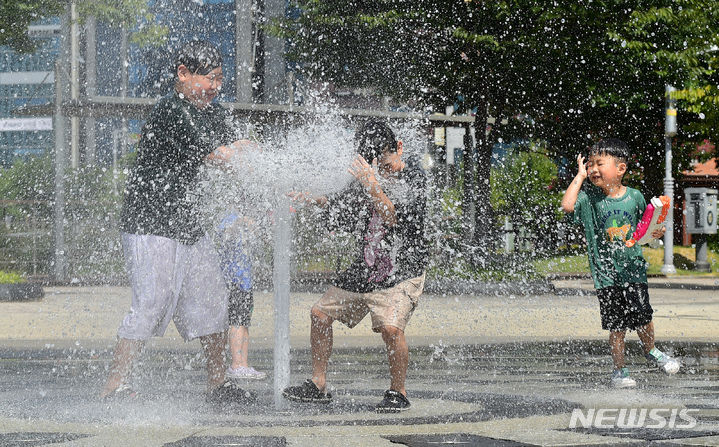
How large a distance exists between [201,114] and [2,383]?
90.6 inches

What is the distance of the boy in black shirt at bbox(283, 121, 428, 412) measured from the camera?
571 cm

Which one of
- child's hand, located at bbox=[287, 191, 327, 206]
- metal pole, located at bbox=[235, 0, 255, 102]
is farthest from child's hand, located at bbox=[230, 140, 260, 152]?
metal pole, located at bbox=[235, 0, 255, 102]

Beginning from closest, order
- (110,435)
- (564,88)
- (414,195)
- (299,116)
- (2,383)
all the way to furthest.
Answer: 1. (110,435)
2. (414,195)
3. (2,383)
4. (299,116)
5. (564,88)

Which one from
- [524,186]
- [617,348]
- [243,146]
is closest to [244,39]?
[524,186]

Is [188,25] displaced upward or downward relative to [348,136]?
upward

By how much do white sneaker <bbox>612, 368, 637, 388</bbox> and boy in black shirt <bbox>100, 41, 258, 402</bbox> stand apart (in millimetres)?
2269

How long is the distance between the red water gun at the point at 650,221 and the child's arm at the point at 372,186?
2.08 meters

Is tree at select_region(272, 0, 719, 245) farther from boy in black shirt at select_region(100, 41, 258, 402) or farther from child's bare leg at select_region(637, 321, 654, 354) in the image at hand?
boy in black shirt at select_region(100, 41, 258, 402)

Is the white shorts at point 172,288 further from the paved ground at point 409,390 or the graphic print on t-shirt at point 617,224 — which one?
the graphic print on t-shirt at point 617,224

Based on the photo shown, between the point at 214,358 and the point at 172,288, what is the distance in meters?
0.47

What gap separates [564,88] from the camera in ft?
→ 64.4

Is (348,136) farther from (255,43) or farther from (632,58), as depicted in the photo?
(255,43)

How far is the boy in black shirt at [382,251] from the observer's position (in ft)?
18.7

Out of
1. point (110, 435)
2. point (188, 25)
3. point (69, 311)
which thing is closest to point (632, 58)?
point (69, 311)
